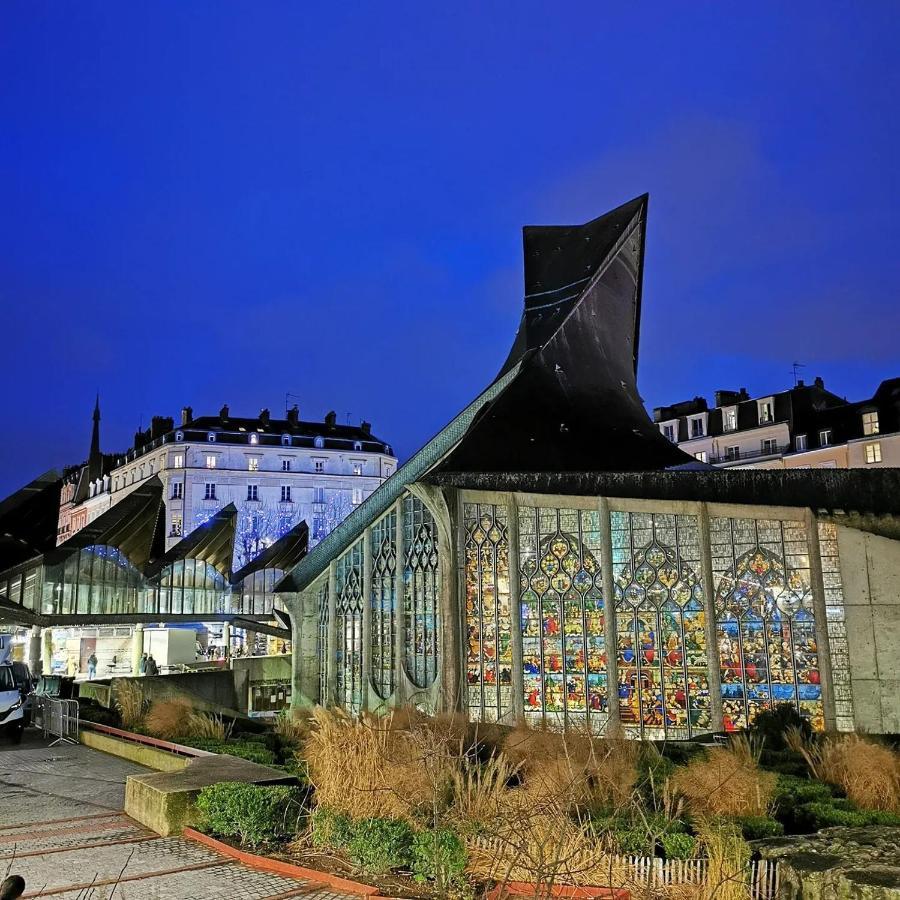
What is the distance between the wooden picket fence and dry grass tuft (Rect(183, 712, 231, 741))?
347 inches

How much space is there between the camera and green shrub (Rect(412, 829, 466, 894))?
657 cm

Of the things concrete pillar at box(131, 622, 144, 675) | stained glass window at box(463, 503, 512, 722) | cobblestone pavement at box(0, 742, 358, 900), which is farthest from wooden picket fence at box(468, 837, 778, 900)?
concrete pillar at box(131, 622, 144, 675)

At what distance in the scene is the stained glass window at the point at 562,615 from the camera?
15109 mm

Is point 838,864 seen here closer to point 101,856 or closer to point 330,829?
point 330,829

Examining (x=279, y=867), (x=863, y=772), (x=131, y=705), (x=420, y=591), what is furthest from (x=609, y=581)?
(x=131, y=705)

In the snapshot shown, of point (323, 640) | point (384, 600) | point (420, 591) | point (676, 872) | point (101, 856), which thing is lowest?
point (101, 856)

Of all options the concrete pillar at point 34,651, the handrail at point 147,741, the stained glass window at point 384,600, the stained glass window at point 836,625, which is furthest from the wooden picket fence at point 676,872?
the concrete pillar at point 34,651

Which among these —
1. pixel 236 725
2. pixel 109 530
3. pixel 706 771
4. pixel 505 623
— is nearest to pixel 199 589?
pixel 109 530

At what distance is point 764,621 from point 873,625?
1630 mm

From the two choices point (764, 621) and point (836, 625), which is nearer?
point (836, 625)

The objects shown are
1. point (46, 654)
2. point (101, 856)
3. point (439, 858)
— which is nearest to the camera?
point (439, 858)

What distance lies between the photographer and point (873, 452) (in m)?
44.8

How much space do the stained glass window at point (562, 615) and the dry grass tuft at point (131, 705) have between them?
7902mm

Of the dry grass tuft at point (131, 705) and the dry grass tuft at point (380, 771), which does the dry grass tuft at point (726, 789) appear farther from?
the dry grass tuft at point (131, 705)
